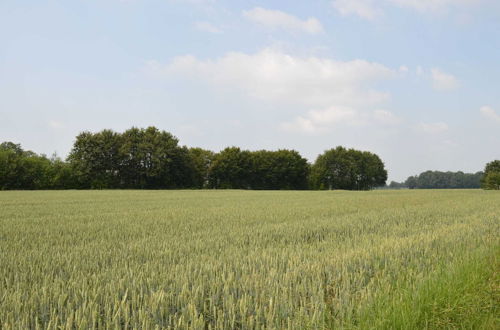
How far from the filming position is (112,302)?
3.78 meters

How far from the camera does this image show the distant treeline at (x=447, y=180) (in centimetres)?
15800

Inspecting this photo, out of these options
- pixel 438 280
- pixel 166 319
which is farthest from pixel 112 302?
pixel 438 280

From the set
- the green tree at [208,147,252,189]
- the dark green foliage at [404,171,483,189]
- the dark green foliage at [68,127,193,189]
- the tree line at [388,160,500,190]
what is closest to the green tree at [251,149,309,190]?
the green tree at [208,147,252,189]

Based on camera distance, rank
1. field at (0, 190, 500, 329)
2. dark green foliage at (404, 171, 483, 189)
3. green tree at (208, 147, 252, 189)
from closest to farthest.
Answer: field at (0, 190, 500, 329) → green tree at (208, 147, 252, 189) → dark green foliage at (404, 171, 483, 189)

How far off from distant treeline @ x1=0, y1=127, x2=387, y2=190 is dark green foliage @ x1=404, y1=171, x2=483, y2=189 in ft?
270

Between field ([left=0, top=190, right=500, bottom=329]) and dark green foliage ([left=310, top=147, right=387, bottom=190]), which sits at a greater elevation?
dark green foliage ([left=310, top=147, right=387, bottom=190])

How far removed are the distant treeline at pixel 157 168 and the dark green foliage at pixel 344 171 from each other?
0.27 metres

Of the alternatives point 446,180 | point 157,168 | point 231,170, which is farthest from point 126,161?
point 446,180

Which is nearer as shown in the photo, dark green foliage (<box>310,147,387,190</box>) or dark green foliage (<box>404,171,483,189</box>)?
dark green foliage (<box>310,147,387,190</box>)

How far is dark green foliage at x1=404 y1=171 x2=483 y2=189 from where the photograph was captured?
158000mm

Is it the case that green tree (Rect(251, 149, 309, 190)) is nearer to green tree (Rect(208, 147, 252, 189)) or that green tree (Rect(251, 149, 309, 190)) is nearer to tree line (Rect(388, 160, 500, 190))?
green tree (Rect(208, 147, 252, 189))

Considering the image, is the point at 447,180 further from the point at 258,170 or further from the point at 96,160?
the point at 96,160

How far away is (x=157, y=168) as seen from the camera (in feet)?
227

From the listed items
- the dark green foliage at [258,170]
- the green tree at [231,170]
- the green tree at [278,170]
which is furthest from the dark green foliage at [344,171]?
the green tree at [231,170]
